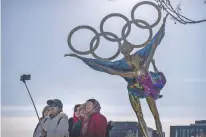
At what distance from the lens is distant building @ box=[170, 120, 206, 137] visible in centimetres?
350

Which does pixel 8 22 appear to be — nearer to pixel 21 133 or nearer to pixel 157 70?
pixel 21 133

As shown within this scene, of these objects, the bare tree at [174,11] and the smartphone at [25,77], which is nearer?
the bare tree at [174,11]

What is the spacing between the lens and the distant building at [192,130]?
350 centimetres

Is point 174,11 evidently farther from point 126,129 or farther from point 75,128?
point 75,128

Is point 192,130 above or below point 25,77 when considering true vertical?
below

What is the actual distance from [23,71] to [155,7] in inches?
43.2

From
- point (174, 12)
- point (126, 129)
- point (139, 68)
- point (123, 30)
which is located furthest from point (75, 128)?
point (174, 12)

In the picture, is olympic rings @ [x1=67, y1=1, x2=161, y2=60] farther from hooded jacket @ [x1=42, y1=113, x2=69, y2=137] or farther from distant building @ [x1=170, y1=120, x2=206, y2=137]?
distant building @ [x1=170, y1=120, x2=206, y2=137]

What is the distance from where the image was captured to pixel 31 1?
368 centimetres

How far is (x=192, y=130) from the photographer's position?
3502 mm

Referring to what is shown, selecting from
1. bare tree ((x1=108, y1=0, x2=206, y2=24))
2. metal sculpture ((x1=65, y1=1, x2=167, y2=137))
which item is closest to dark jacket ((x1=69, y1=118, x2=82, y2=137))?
metal sculpture ((x1=65, y1=1, x2=167, y2=137))

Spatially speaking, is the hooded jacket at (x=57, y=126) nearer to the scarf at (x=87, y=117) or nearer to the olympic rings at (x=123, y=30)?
the scarf at (x=87, y=117)

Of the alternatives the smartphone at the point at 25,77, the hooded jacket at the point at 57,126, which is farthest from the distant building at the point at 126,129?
the smartphone at the point at 25,77

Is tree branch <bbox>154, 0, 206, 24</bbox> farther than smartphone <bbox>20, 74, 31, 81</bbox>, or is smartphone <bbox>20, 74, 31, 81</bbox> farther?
smartphone <bbox>20, 74, 31, 81</bbox>
